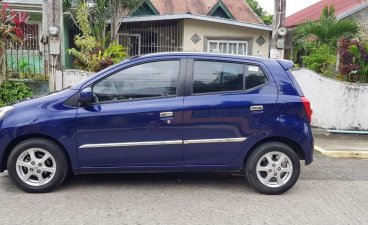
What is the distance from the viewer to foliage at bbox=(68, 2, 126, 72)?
9.43 meters

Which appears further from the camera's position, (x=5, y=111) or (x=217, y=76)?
(x=217, y=76)

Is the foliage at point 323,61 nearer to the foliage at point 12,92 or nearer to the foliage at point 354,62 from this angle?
the foliage at point 354,62

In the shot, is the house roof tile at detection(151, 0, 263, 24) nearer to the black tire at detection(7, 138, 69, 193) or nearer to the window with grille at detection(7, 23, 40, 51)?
the window with grille at detection(7, 23, 40, 51)

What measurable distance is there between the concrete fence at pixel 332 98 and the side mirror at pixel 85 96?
4.00m

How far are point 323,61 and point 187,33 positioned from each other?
4811 millimetres

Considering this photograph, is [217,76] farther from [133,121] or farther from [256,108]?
[133,121]

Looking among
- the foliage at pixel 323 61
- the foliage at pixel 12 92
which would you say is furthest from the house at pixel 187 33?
the foliage at pixel 12 92

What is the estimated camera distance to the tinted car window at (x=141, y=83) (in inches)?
196

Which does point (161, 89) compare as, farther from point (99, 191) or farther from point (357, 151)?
point (357, 151)

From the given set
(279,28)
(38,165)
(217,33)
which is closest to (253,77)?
(38,165)

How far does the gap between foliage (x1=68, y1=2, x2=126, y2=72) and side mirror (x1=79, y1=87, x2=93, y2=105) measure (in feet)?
14.8

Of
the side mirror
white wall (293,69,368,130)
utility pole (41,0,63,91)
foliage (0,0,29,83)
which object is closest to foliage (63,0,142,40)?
utility pole (41,0,63,91)

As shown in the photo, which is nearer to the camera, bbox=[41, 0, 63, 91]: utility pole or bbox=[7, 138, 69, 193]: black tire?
bbox=[7, 138, 69, 193]: black tire

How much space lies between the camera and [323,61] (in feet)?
32.8
